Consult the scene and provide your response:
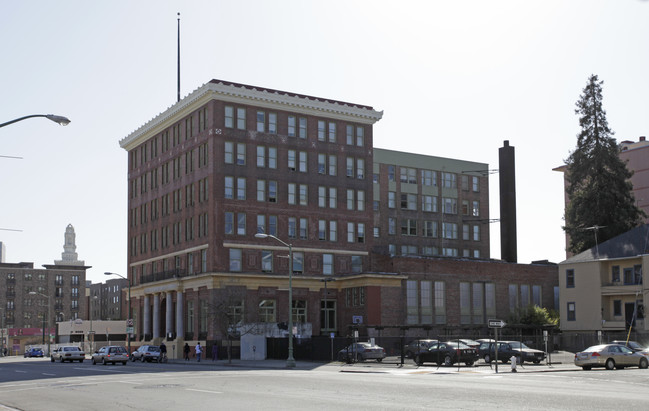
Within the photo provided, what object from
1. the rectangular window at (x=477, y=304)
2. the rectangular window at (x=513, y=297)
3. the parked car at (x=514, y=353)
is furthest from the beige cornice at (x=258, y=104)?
the parked car at (x=514, y=353)

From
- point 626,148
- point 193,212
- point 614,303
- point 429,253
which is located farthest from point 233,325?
point 626,148

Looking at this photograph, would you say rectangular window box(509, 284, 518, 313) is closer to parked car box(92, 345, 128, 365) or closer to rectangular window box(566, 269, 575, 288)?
rectangular window box(566, 269, 575, 288)

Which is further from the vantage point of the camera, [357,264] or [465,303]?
[465,303]

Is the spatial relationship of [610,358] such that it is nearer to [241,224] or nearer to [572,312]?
[572,312]

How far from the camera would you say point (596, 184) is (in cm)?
8206

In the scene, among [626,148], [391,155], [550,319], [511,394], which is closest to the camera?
[511,394]

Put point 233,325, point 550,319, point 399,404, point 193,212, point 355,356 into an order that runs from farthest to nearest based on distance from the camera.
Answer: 1. point 550,319
2. point 193,212
3. point 233,325
4. point 355,356
5. point 399,404

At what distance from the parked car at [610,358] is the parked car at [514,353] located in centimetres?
463

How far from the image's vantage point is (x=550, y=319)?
8500 centimetres

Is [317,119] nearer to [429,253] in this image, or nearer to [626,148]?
[429,253]

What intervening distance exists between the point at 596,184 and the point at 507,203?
1788 centimetres

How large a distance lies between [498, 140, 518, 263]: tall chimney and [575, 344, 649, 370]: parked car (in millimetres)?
52689

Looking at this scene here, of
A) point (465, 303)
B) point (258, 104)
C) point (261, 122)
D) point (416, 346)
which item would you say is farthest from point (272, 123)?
point (416, 346)

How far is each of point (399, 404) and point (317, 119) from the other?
62.8 metres
